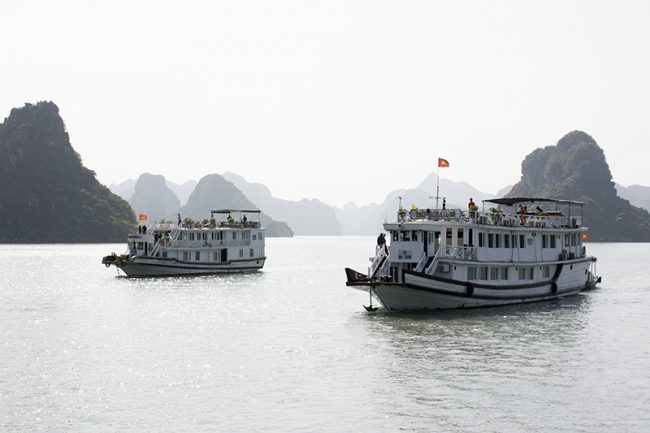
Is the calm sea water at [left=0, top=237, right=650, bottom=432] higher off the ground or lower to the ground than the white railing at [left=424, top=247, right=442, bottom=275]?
lower

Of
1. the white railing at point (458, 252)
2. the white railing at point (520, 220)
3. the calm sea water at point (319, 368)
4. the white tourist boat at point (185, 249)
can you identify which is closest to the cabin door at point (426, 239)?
the white railing at point (458, 252)

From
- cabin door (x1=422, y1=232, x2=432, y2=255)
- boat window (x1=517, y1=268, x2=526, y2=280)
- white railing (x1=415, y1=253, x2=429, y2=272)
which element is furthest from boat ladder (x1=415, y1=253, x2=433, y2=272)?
boat window (x1=517, y1=268, x2=526, y2=280)

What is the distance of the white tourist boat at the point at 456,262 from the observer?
45.5 meters

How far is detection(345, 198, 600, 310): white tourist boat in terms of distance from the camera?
45531 millimetres

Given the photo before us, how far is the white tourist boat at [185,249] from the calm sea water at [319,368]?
2453cm

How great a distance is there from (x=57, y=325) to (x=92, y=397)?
20.0 meters

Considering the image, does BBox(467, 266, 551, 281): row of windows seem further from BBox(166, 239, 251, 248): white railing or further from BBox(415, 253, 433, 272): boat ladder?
BBox(166, 239, 251, 248): white railing

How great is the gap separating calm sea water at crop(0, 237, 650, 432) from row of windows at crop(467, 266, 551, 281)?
105 inches

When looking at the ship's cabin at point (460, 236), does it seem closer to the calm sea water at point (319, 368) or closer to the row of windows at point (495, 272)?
the row of windows at point (495, 272)

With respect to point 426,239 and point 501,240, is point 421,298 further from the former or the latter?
point 501,240

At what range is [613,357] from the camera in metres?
33.7

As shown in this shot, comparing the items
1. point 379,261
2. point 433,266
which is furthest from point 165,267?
point 433,266

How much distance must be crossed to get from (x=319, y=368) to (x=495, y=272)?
77.2 ft

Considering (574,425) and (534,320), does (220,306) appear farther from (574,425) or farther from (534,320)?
(574,425)
